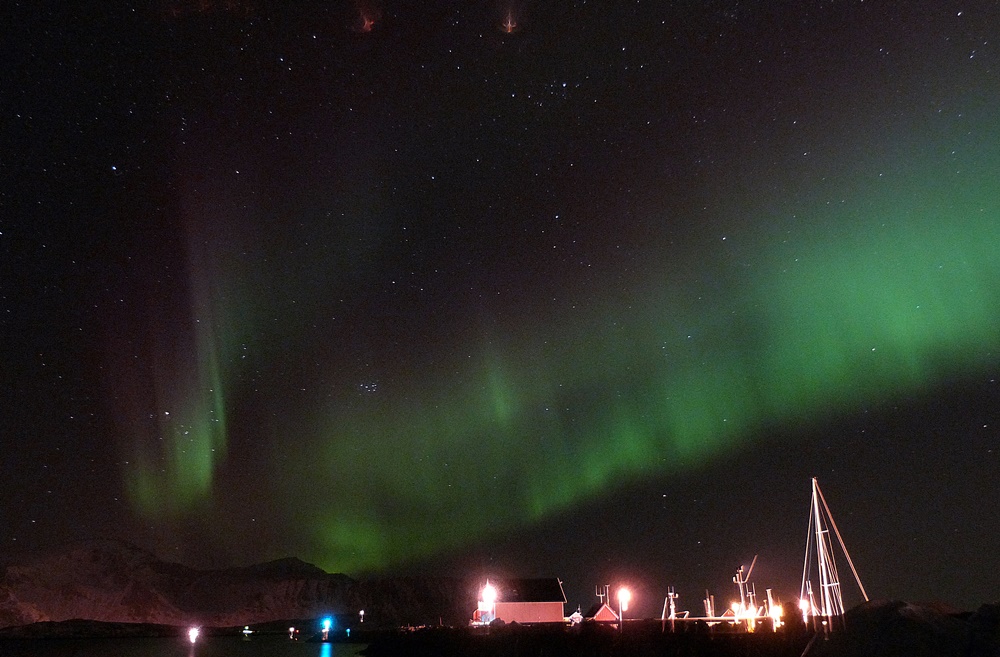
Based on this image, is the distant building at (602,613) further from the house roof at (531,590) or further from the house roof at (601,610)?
the house roof at (531,590)

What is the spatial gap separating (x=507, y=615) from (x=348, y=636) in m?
98.3

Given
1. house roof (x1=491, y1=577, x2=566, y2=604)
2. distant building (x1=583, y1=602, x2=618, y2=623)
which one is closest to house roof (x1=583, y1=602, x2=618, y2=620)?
distant building (x1=583, y1=602, x2=618, y2=623)

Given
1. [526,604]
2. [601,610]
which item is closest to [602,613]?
[601,610]

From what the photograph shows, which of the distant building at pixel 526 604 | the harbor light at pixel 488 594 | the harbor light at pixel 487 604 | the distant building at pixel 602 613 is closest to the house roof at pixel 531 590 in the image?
the distant building at pixel 526 604

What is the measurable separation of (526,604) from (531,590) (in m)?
3.71

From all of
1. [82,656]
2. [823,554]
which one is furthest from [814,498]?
[82,656]

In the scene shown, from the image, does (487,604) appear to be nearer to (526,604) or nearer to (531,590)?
(526,604)

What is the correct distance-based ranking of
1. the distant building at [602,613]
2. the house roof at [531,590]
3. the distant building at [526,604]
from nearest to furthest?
the distant building at [602,613], the distant building at [526,604], the house roof at [531,590]

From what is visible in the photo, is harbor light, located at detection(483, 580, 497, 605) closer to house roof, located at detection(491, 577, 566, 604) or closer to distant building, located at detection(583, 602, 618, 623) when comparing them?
house roof, located at detection(491, 577, 566, 604)

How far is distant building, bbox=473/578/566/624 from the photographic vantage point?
85062 mm

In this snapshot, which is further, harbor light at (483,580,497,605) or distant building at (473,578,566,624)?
distant building at (473,578,566,624)

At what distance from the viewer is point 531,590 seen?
9006 centimetres

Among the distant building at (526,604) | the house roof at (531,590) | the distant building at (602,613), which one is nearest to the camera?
the distant building at (602,613)

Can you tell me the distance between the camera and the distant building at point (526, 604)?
8506 centimetres
